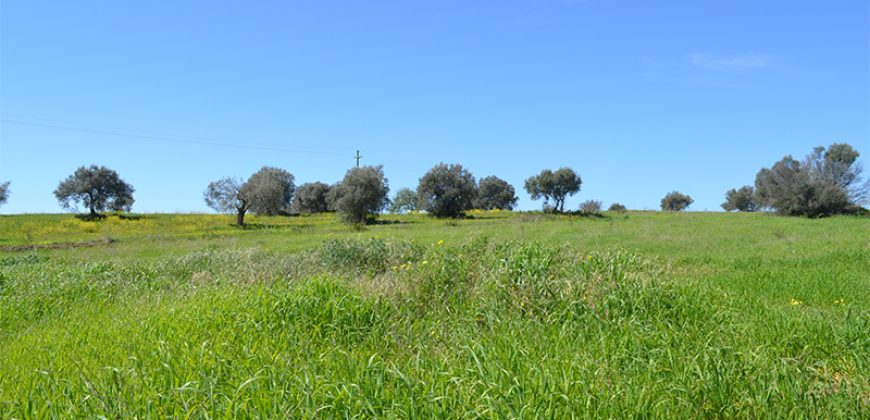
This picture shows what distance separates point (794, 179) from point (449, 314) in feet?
182

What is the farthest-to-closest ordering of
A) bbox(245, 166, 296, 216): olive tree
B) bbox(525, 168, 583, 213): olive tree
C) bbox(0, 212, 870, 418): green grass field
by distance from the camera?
bbox(525, 168, 583, 213): olive tree < bbox(245, 166, 296, 216): olive tree < bbox(0, 212, 870, 418): green grass field

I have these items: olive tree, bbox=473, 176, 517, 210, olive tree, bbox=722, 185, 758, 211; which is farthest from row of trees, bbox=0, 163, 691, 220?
olive tree, bbox=722, 185, 758, 211

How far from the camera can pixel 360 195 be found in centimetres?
5647

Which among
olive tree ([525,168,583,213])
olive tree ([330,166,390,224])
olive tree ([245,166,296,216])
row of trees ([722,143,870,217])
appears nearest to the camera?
row of trees ([722,143,870,217])

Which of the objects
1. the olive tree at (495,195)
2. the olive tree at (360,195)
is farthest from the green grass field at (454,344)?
the olive tree at (495,195)

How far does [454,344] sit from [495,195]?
106460mm

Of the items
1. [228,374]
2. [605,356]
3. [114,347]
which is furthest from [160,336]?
[605,356]

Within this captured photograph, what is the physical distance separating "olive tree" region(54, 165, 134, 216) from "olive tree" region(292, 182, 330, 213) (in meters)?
28.7

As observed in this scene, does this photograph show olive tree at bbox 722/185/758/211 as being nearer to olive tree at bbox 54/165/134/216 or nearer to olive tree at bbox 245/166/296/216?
olive tree at bbox 245/166/296/216

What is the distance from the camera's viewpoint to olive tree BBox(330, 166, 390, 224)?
5675cm

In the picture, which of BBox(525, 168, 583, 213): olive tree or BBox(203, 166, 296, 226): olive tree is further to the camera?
BBox(525, 168, 583, 213): olive tree

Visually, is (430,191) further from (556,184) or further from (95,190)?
(95,190)

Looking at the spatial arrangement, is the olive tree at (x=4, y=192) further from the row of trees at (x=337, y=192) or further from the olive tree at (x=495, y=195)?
the olive tree at (x=495, y=195)

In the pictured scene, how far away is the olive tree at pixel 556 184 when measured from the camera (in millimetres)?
81188
